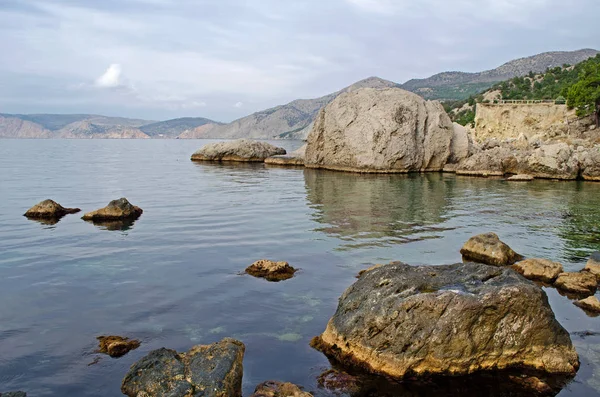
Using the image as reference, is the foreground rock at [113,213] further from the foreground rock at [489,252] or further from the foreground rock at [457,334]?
the foreground rock at [457,334]

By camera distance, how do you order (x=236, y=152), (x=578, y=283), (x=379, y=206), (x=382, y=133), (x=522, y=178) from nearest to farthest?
(x=578, y=283) → (x=379, y=206) → (x=522, y=178) → (x=382, y=133) → (x=236, y=152)

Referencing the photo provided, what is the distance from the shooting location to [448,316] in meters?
7.63

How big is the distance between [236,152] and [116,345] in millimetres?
50978

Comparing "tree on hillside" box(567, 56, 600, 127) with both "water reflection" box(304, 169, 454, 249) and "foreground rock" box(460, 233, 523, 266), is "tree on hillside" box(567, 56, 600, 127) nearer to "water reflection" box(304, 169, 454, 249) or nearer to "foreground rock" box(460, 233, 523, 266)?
"water reflection" box(304, 169, 454, 249)

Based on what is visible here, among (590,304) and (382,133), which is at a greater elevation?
(382,133)

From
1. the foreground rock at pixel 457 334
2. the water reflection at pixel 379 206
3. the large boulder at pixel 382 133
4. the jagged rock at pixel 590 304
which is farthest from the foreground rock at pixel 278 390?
the large boulder at pixel 382 133

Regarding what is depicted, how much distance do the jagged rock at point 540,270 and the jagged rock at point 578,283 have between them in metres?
0.27

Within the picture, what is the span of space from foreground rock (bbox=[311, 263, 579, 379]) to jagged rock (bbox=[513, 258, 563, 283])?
4812mm

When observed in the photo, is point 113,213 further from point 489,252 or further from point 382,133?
point 382,133

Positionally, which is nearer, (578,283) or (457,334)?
(457,334)

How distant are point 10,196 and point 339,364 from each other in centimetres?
2606

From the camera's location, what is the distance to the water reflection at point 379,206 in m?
18.1

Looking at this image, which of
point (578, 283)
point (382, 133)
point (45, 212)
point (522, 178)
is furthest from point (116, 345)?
point (522, 178)

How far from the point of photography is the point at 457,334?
755cm
